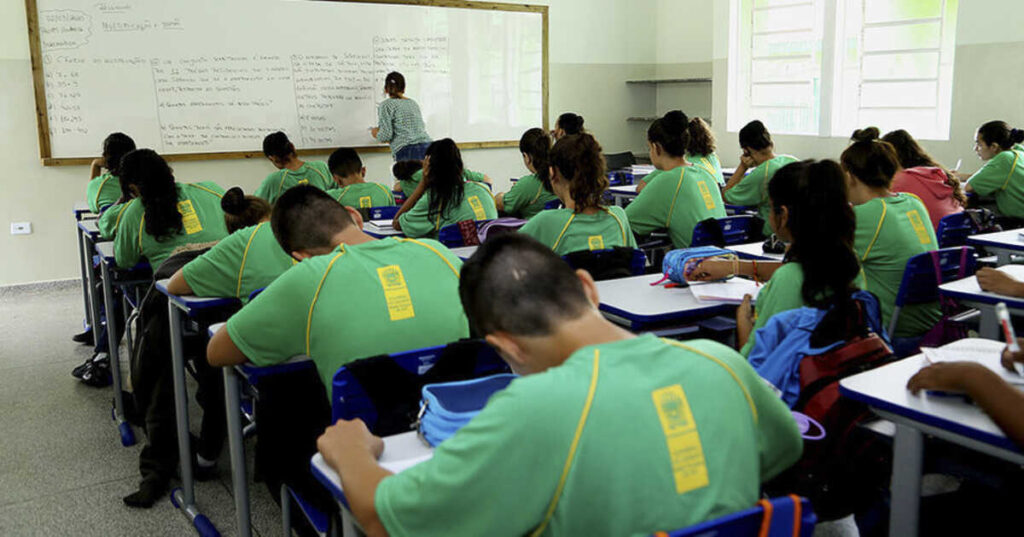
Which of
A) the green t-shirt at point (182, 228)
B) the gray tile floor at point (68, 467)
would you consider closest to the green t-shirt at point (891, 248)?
the gray tile floor at point (68, 467)

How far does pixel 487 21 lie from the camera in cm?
835

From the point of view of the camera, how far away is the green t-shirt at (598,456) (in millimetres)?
1004

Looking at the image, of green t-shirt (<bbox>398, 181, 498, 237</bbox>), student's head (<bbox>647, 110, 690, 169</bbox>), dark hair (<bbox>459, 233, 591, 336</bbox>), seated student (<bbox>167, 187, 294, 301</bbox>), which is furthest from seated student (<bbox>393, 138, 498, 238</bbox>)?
dark hair (<bbox>459, 233, 591, 336</bbox>)

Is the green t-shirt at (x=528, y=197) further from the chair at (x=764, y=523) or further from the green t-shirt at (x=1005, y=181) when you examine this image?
the chair at (x=764, y=523)

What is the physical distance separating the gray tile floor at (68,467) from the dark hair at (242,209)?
98 centimetres

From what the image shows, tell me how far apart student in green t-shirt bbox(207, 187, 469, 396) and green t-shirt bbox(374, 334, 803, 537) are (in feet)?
2.72

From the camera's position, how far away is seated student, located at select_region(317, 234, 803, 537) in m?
1.01

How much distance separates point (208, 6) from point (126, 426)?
4.44 metres

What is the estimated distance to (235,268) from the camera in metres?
2.74

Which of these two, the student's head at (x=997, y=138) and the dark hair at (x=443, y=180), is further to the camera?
the student's head at (x=997, y=138)

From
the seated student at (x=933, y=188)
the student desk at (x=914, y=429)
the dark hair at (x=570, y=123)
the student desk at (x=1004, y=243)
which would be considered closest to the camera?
the student desk at (x=914, y=429)

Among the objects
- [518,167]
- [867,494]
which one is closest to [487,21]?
[518,167]

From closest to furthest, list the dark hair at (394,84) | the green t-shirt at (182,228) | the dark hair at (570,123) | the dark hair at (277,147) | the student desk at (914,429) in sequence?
1. the student desk at (914,429)
2. the green t-shirt at (182,228)
3. the dark hair at (277,147)
4. the dark hair at (570,123)
5. the dark hair at (394,84)

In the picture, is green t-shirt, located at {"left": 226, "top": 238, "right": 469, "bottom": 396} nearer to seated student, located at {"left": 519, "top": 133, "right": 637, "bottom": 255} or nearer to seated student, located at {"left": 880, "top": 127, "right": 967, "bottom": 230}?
seated student, located at {"left": 519, "top": 133, "right": 637, "bottom": 255}
